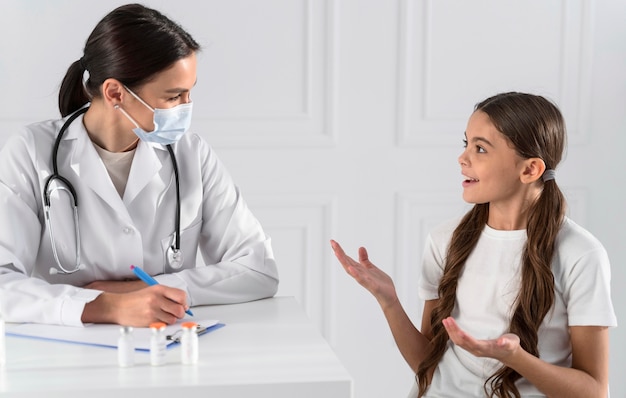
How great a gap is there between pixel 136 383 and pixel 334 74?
1917mm

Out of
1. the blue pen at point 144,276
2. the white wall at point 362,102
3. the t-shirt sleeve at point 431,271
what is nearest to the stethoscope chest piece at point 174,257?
the blue pen at point 144,276

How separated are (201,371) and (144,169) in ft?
2.25

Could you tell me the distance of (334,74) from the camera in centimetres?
302

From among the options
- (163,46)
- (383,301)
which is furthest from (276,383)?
(163,46)

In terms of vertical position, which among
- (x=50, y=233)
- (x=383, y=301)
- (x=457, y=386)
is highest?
(x=50, y=233)

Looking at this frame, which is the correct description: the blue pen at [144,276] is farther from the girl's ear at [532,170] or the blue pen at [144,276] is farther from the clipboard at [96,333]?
the girl's ear at [532,170]

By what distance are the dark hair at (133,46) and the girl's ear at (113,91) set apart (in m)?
0.01

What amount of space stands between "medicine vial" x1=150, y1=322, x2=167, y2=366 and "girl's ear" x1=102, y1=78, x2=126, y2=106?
0.71 metres

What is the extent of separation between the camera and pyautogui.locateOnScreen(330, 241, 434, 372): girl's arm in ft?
5.83

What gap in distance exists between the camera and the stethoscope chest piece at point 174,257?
1881 millimetres

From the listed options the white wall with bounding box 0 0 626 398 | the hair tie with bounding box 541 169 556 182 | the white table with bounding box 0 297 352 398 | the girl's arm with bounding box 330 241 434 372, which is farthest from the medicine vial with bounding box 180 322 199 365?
the white wall with bounding box 0 0 626 398

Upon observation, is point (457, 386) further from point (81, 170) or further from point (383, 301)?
point (81, 170)

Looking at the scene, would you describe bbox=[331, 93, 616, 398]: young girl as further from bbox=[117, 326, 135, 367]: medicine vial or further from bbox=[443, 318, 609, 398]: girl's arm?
bbox=[117, 326, 135, 367]: medicine vial

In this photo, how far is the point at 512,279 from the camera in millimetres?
1755
